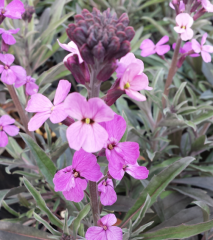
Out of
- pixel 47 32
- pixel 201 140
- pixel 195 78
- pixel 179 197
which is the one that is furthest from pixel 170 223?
pixel 47 32

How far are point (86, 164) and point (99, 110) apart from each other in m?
0.17

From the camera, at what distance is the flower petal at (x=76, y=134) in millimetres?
509

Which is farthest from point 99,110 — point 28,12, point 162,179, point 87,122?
point 28,12

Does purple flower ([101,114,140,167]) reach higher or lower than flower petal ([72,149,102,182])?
higher

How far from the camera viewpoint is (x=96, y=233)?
0.72m

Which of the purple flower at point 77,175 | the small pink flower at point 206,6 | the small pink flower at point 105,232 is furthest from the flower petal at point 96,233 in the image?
the small pink flower at point 206,6

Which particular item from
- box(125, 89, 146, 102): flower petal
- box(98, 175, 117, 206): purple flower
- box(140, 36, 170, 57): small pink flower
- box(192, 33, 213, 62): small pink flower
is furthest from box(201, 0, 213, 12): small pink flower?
box(98, 175, 117, 206): purple flower

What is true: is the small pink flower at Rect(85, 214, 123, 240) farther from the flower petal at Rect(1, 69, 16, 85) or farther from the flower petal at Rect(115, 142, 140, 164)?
the flower petal at Rect(1, 69, 16, 85)

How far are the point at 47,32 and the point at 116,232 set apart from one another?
1655 millimetres

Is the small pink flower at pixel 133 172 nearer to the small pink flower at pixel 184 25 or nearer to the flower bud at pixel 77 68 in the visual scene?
the flower bud at pixel 77 68

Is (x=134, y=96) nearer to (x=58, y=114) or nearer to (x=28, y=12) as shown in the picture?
(x=58, y=114)

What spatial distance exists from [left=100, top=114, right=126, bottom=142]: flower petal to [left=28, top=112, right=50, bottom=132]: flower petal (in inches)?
5.8

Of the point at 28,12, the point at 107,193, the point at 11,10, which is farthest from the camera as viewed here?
the point at 28,12

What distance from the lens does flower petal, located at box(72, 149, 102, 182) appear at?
0.62 metres
